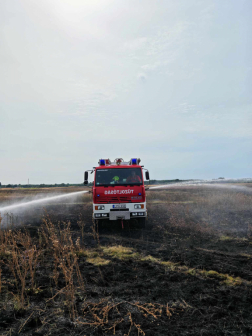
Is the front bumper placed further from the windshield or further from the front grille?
the windshield

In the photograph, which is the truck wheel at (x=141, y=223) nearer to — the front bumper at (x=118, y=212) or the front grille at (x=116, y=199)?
the front bumper at (x=118, y=212)

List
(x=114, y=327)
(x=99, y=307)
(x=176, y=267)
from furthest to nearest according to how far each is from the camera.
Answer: (x=176, y=267) < (x=99, y=307) < (x=114, y=327)

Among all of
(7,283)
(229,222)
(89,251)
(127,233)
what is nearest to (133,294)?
(7,283)

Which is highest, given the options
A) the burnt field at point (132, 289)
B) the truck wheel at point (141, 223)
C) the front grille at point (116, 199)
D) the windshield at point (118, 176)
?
the windshield at point (118, 176)

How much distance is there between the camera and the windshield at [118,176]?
1125cm

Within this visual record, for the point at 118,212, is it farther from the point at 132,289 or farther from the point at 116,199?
the point at 132,289

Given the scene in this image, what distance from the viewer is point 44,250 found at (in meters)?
7.79

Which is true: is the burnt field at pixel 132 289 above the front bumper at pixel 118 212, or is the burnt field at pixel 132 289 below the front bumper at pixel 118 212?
below


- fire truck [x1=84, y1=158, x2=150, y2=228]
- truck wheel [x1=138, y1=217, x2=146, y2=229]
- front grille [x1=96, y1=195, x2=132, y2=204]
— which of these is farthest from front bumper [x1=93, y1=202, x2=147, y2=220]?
truck wheel [x1=138, y1=217, x2=146, y2=229]

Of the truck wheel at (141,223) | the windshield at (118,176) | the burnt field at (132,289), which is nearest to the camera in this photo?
the burnt field at (132,289)

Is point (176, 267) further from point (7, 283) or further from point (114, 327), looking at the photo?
point (7, 283)

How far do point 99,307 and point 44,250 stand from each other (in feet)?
13.1

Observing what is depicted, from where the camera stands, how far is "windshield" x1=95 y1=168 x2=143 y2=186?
1125 cm

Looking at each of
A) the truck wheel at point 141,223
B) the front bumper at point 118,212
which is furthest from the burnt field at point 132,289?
the truck wheel at point 141,223
